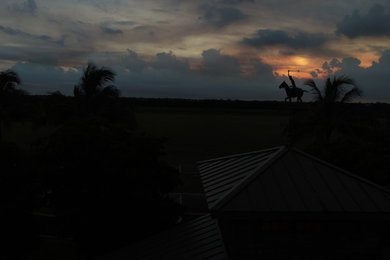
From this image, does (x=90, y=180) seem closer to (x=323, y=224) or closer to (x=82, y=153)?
(x=82, y=153)

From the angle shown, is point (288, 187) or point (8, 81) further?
point (8, 81)

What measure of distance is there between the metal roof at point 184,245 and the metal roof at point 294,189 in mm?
1773

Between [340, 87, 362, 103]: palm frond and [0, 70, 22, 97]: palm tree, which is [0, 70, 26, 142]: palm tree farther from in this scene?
[340, 87, 362, 103]: palm frond

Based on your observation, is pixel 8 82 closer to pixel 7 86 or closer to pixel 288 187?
pixel 7 86

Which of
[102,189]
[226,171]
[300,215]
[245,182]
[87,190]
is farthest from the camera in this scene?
[87,190]

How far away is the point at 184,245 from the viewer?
11016 millimetres

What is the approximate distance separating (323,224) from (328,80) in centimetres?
1860

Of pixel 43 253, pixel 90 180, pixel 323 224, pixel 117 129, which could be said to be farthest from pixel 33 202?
pixel 323 224

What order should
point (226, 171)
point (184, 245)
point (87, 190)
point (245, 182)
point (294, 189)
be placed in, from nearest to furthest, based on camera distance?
point (294, 189) → point (245, 182) → point (184, 245) → point (226, 171) → point (87, 190)

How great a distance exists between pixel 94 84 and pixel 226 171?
18.0 metres

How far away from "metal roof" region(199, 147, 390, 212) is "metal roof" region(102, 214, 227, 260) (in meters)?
1.77

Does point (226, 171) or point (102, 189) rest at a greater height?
point (226, 171)

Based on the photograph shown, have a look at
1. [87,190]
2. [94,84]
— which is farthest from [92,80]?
[87,190]

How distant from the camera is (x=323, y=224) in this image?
852cm
